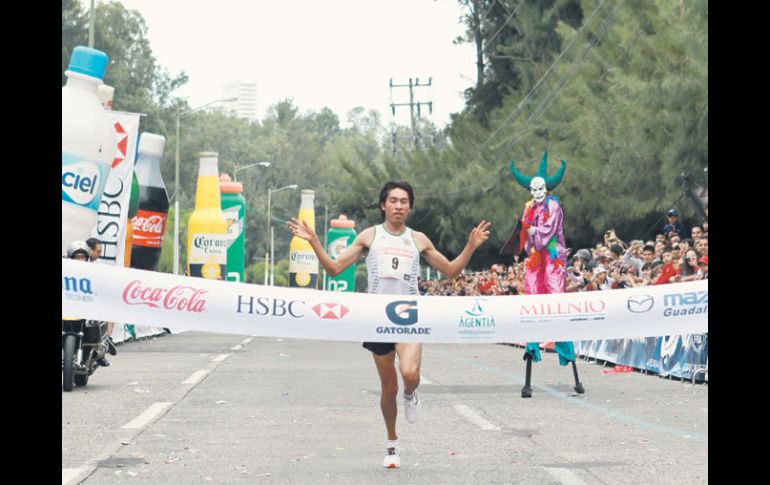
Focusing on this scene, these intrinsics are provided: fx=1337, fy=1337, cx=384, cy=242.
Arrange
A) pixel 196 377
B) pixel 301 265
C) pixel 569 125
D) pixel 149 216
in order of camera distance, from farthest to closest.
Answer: pixel 301 265, pixel 569 125, pixel 149 216, pixel 196 377

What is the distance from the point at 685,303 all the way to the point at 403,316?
86.5 inches

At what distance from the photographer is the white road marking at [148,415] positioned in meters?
12.0

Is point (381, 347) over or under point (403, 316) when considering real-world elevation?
under

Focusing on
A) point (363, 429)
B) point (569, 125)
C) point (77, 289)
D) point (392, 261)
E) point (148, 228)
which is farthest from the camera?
point (569, 125)

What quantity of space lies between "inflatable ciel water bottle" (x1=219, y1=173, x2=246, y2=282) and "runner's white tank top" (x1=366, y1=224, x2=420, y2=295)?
1389 inches

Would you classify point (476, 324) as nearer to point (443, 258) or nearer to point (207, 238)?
point (443, 258)

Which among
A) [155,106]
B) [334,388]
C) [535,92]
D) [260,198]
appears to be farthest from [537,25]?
[260,198]

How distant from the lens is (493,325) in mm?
10023

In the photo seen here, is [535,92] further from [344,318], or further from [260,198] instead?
[260,198]

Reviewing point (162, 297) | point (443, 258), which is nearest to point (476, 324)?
point (443, 258)

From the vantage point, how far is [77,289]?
30.6 ft

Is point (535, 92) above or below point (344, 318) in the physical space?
above

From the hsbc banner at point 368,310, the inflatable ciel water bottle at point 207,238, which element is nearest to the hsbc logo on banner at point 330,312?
the hsbc banner at point 368,310

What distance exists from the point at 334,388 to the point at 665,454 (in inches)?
267
